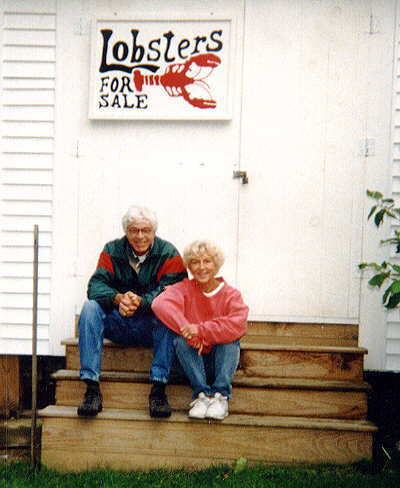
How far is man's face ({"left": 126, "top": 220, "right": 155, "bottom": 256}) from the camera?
10.2ft

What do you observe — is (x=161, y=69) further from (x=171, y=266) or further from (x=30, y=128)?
(x=171, y=266)

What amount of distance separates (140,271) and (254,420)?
1039mm

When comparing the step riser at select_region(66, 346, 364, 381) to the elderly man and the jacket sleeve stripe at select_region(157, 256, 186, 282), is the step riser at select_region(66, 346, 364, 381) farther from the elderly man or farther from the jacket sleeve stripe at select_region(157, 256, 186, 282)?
the jacket sleeve stripe at select_region(157, 256, 186, 282)

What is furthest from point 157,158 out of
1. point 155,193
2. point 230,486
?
point 230,486

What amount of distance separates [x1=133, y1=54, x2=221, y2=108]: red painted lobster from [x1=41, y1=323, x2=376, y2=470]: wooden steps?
5.31ft

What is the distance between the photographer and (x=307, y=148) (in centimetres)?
359

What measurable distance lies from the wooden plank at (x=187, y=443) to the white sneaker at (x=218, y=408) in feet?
0.16

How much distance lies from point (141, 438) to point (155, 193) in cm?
158

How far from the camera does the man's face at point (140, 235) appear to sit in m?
3.11

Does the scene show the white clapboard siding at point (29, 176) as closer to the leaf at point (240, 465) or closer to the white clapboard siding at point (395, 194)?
the leaf at point (240, 465)

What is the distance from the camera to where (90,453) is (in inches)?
114

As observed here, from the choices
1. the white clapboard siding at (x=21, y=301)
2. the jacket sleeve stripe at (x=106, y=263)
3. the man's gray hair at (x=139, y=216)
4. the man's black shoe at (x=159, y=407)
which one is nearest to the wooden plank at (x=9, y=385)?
the white clapboard siding at (x=21, y=301)

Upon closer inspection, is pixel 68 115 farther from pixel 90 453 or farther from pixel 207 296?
pixel 90 453

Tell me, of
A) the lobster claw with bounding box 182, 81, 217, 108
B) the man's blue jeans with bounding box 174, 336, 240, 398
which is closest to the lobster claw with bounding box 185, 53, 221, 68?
the lobster claw with bounding box 182, 81, 217, 108
